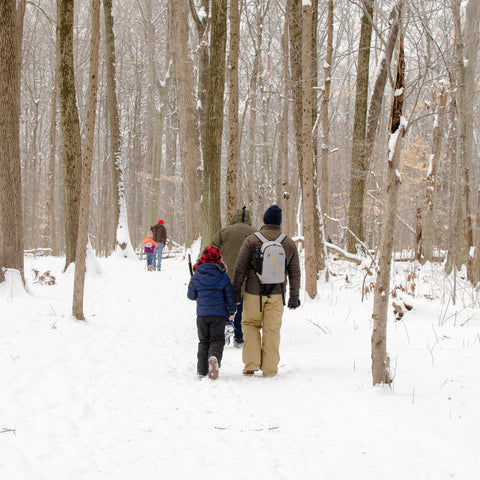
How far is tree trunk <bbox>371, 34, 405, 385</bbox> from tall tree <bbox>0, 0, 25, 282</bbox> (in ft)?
20.2

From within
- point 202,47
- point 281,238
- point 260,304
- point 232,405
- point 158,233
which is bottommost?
point 232,405

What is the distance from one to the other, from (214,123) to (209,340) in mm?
6062

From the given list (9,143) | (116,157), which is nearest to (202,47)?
(116,157)

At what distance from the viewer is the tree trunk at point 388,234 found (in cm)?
361

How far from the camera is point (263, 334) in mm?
4812

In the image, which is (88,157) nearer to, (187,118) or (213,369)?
(213,369)

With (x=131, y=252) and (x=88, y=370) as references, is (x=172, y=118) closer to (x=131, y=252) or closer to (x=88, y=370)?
A: (x=131, y=252)

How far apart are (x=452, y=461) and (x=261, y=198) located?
2219cm

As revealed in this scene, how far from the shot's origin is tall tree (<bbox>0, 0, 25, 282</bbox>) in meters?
7.10

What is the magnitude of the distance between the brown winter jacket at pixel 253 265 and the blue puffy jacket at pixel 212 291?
15 centimetres

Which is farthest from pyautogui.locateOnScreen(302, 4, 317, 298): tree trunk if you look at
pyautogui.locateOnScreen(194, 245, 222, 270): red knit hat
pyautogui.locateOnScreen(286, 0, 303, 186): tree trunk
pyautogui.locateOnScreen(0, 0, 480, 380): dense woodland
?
pyautogui.locateOnScreen(194, 245, 222, 270): red knit hat

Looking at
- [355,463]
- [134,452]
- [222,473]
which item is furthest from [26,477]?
[355,463]

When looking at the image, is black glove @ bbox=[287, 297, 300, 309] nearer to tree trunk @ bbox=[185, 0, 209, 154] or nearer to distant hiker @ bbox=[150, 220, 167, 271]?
distant hiker @ bbox=[150, 220, 167, 271]

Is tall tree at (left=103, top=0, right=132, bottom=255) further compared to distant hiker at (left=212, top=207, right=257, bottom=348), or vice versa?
tall tree at (left=103, top=0, right=132, bottom=255)
